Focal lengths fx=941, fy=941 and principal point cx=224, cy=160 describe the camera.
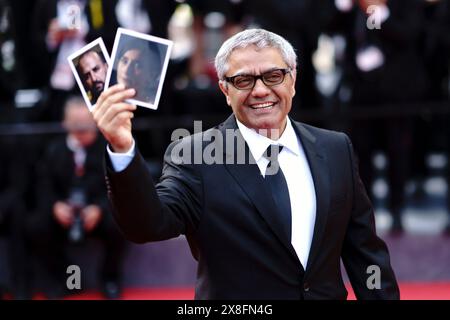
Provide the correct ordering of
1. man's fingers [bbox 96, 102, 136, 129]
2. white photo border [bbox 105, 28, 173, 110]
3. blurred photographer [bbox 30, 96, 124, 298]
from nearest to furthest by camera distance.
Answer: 1. man's fingers [bbox 96, 102, 136, 129]
2. white photo border [bbox 105, 28, 173, 110]
3. blurred photographer [bbox 30, 96, 124, 298]

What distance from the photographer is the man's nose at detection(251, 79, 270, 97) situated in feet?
9.42

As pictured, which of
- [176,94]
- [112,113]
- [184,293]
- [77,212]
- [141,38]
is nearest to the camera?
[112,113]

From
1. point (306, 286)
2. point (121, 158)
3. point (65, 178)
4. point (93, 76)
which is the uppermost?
point (93, 76)

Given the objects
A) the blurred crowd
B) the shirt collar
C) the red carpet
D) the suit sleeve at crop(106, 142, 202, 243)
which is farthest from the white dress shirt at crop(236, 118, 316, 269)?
the blurred crowd

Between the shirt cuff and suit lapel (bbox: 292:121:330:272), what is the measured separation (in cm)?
64

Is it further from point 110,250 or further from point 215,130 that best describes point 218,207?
point 110,250

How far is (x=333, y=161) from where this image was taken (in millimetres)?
3000

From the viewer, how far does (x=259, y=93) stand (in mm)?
2869

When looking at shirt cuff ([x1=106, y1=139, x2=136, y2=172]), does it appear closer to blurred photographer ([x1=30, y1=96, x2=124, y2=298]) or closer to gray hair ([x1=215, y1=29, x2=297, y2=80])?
gray hair ([x1=215, y1=29, x2=297, y2=80])

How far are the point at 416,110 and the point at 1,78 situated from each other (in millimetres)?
2863

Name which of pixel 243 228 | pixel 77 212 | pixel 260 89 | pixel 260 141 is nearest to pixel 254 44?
pixel 260 89

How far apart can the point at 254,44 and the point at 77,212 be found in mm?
3302

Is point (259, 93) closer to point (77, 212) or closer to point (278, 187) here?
point (278, 187)

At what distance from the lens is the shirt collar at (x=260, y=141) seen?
293 cm
